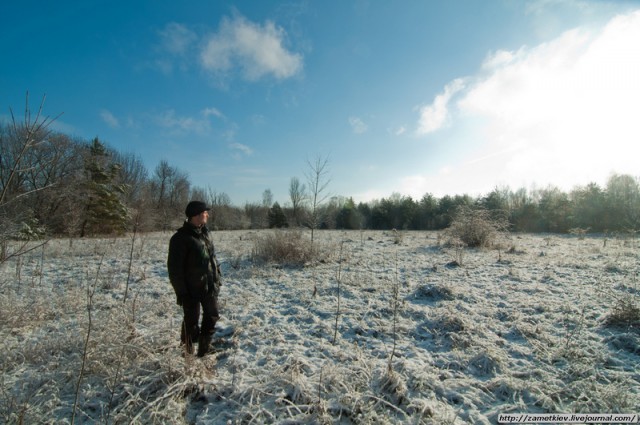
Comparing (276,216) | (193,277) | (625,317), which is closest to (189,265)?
(193,277)

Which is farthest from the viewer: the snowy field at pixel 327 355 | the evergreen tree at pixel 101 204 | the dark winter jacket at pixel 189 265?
the evergreen tree at pixel 101 204

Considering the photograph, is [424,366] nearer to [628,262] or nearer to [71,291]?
[71,291]

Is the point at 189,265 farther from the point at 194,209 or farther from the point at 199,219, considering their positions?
the point at 194,209

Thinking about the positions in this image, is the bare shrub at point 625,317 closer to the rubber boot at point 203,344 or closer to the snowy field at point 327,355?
the snowy field at point 327,355

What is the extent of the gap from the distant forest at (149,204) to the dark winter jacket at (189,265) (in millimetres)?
1319

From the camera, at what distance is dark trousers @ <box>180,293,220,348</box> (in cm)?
332

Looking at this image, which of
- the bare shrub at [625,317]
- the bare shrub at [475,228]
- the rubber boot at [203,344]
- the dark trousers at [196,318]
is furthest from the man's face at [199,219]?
the bare shrub at [475,228]

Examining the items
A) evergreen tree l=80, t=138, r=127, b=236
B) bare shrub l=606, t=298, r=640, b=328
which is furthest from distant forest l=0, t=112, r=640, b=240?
bare shrub l=606, t=298, r=640, b=328

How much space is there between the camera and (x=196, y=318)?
3.39m

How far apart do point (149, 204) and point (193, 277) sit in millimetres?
15668

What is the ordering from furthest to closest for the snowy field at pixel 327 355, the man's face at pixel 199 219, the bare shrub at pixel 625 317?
the bare shrub at pixel 625 317 < the man's face at pixel 199 219 < the snowy field at pixel 327 355

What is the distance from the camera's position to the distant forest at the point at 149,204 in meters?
4.04

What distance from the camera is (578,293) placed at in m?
5.66

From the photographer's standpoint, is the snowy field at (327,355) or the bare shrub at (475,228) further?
the bare shrub at (475,228)
